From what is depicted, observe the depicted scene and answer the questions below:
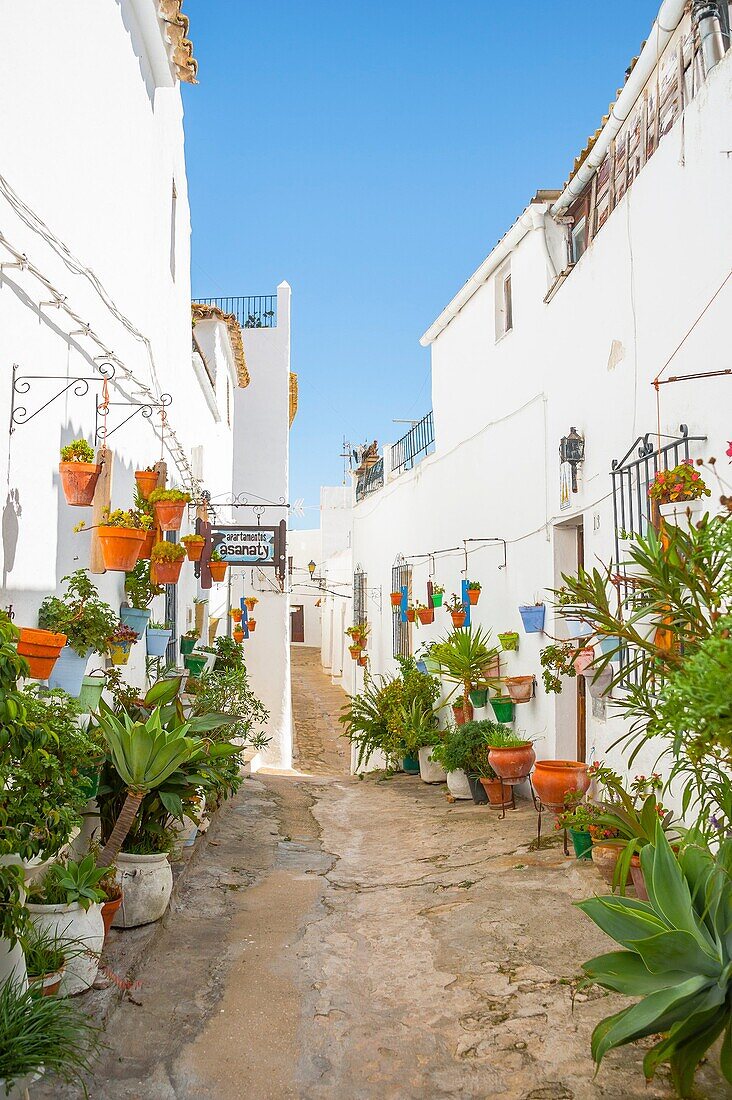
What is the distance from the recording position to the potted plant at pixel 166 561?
5.77 metres

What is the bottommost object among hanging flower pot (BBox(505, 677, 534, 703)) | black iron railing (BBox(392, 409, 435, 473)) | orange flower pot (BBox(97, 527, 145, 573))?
hanging flower pot (BBox(505, 677, 534, 703))

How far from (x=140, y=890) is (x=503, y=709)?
193 inches

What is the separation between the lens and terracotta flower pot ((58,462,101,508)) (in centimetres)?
427

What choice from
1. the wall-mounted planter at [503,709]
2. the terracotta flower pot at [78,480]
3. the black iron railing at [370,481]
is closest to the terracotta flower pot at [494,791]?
the wall-mounted planter at [503,709]

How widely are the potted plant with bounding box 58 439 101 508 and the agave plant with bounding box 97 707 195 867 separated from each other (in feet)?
3.91

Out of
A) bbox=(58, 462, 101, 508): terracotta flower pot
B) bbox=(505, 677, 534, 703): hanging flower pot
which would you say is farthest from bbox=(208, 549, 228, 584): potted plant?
bbox=(58, 462, 101, 508): terracotta flower pot

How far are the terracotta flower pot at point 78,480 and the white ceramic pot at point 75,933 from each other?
1.87 meters

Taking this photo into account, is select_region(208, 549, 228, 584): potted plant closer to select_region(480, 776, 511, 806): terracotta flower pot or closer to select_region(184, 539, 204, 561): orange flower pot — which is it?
select_region(184, 539, 204, 561): orange flower pot

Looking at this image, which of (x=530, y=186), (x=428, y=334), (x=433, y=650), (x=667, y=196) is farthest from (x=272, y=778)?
(x=667, y=196)

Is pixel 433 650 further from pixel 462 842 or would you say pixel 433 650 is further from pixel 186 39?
pixel 186 39

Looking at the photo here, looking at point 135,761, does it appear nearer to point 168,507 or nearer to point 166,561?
point 166,561

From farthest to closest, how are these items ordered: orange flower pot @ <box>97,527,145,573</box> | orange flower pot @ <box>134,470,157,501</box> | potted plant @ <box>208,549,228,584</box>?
1. potted plant @ <box>208,549,228,584</box>
2. orange flower pot @ <box>134,470,157,501</box>
3. orange flower pot @ <box>97,527,145,573</box>

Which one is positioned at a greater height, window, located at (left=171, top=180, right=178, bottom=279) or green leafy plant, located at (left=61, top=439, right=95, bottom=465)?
window, located at (left=171, top=180, right=178, bottom=279)

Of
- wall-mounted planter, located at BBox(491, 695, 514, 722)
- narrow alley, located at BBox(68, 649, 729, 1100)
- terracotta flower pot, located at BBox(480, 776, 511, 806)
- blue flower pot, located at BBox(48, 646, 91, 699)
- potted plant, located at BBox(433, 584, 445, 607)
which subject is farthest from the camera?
potted plant, located at BBox(433, 584, 445, 607)
